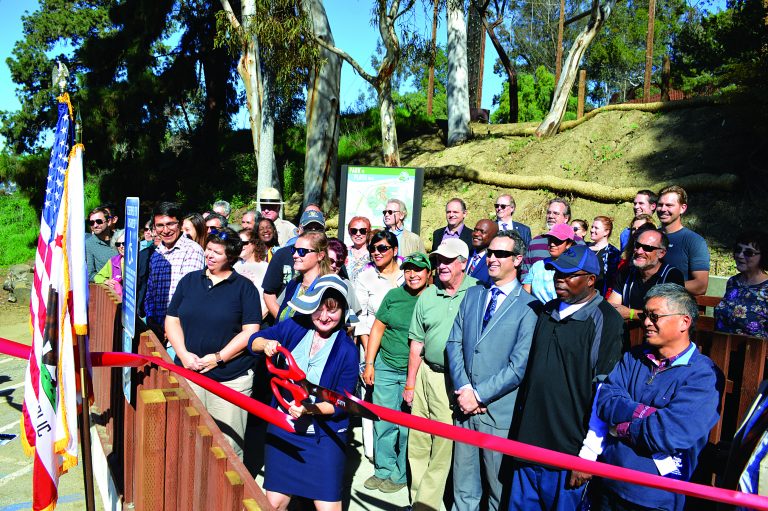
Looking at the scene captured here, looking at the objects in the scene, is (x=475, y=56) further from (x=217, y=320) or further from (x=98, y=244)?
(x=217, y=320)

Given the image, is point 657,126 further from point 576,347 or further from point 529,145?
point 576,347

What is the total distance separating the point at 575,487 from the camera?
363 centimetres

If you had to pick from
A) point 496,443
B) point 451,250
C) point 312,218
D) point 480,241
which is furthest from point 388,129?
point 496,443

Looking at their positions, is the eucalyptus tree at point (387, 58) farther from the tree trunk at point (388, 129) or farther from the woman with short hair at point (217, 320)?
the woman with short hair at point (217, 320)

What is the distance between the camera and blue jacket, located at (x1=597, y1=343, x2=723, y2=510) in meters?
3.09

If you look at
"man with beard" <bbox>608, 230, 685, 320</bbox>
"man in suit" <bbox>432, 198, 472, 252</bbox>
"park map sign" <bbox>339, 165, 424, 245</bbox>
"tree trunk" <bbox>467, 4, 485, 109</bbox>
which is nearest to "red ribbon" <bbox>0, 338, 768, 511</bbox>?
A: "man with beard" <bbox>608, 230, 685, 320</bbox>

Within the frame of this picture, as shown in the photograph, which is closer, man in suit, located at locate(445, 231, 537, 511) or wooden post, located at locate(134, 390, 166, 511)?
wooden post, located at locate(134, 390, 166, 511)

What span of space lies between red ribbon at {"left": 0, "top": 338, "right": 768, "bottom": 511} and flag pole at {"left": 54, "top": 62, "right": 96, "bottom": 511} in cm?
43

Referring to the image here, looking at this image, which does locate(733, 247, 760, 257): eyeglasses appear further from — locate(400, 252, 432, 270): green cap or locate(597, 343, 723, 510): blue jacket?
locate(400, 252, 432, 270): green cap

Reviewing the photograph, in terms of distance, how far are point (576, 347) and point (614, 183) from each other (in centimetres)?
1081

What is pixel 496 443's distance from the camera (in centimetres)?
313

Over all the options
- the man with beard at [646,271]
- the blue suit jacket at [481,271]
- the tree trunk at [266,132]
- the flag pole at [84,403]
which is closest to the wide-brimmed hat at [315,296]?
the flag pole at [84,403]

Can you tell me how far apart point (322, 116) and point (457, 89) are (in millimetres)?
5864

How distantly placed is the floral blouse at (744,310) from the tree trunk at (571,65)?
1335cm
